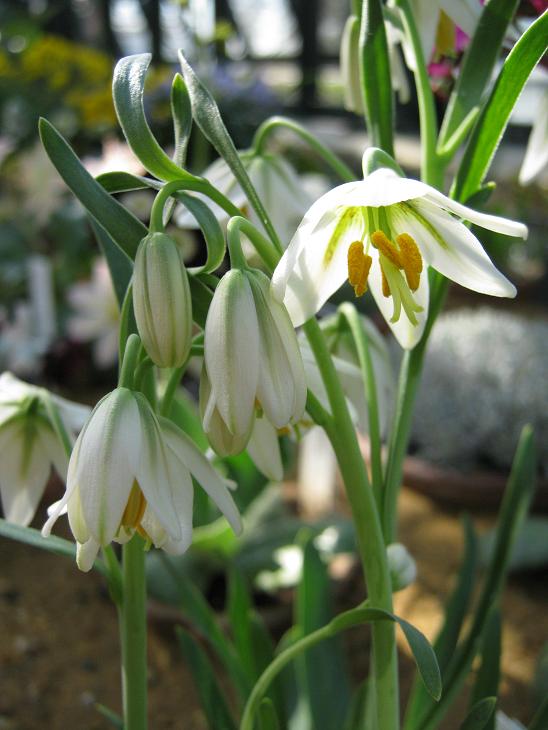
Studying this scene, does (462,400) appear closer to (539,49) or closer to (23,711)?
Result: (23,711)

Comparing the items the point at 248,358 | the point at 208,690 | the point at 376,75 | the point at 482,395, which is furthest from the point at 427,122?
the point at 482,395

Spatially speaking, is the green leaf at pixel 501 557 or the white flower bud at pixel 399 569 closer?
the white flower bud at pixel 399 569

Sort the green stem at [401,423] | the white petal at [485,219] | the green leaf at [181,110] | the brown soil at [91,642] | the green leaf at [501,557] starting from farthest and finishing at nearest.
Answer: the brown soil at [91,642] < the green leaf at [501,557] < the green stem at [401,423] < the green leaf at [181,110] < the white petal at [485,219]

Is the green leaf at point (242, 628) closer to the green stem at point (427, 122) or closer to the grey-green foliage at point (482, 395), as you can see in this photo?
the green stem at point (427, 122)

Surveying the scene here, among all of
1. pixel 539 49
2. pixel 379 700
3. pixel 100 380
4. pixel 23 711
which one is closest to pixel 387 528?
pixel 379 700

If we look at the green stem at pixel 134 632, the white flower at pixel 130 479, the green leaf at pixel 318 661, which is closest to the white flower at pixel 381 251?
the white flower at pixel 130 479

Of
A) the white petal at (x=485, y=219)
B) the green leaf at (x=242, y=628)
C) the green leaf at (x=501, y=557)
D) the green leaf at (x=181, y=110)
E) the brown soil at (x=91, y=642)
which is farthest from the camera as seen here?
the brown soil at (x=91, y=642)
